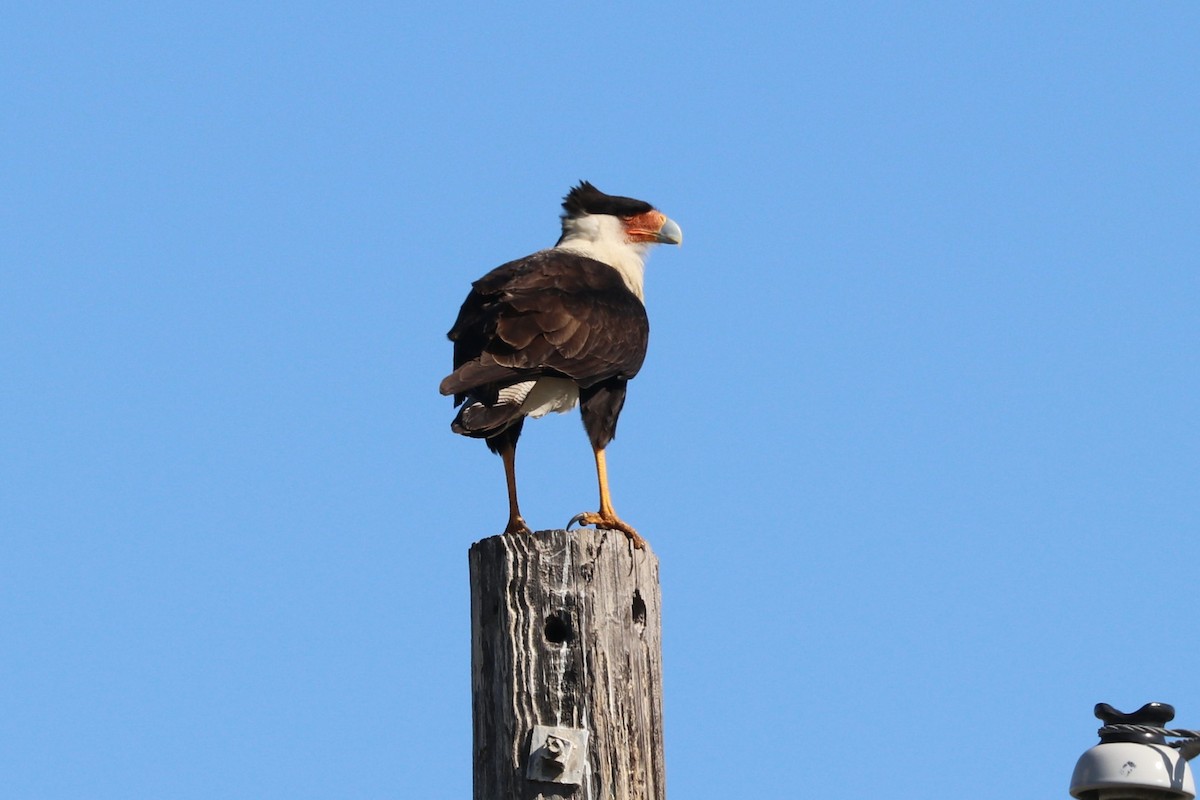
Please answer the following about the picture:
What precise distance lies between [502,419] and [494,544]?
1868 millimetres

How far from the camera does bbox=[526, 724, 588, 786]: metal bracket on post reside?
4.40m

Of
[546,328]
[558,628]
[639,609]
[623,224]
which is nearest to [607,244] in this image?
[623,224]

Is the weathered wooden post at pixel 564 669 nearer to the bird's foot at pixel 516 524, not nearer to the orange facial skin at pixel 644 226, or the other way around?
the bird's foot at pixel 516 524

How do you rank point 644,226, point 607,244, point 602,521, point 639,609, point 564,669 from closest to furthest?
point 564,669 → point 639,609 → point 602,521 → point 607,244 → point 644,226

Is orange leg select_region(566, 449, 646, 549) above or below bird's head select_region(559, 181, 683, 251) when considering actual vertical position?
below

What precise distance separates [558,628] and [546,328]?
263 centimetres

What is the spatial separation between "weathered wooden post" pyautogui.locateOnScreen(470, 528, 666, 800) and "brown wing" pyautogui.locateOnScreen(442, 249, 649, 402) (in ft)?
6.12

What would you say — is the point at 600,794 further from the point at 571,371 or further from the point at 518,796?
the point at 571,371

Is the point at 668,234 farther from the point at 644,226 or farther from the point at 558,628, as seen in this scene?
the point at 558,628

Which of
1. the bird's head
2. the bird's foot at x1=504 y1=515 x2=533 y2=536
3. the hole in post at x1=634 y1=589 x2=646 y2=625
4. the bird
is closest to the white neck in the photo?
the bird's head

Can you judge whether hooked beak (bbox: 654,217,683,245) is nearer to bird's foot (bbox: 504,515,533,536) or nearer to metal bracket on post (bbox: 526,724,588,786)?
bird's foot (bbox: 504,515,533,536)

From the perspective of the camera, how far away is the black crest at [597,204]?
8.98m

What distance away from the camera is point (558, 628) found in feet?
15.1

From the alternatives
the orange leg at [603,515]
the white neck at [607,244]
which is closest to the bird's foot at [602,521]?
the orange leg at [603,515]
